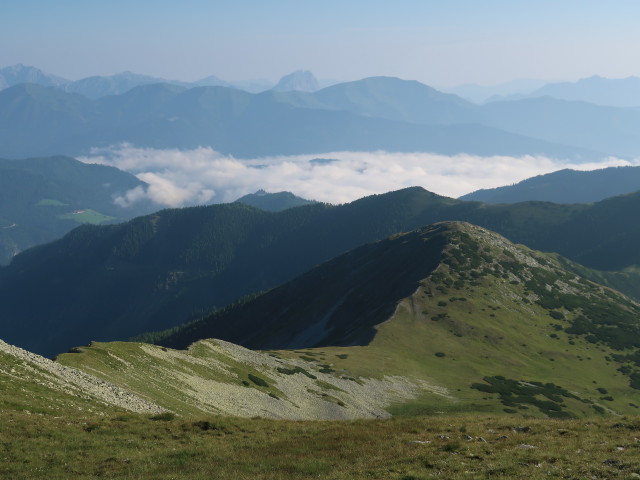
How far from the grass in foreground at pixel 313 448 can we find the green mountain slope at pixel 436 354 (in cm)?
2161

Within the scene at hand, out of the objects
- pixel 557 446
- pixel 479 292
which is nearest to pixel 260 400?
pixel 557 446

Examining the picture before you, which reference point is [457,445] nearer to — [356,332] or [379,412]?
[379,412]

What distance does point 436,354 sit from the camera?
422 feet

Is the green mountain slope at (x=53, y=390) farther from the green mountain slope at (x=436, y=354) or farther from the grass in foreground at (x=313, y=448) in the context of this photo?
the green mountain slope at (x=436, y=354)

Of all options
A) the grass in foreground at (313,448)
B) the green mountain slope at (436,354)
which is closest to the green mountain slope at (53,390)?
the grass in foreground at (313,448)

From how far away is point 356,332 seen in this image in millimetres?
146750

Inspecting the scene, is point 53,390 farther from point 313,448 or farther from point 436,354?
point 436,354

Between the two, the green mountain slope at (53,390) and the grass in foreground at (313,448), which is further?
the green mountain slope at (53,390)

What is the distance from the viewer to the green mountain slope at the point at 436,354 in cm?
7994

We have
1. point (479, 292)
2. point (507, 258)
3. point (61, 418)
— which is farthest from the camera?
point (507, 258)

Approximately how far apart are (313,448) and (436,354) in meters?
95.6

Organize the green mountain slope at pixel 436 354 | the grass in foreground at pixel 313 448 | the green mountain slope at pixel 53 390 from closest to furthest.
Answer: the grass in foreground at pixel 313 448, the green mountain slope at pixel 53 390, the green mountain slope at pixel 436 354

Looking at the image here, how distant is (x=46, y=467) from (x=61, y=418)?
1107 centimetres

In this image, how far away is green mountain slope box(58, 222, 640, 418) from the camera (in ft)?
262
